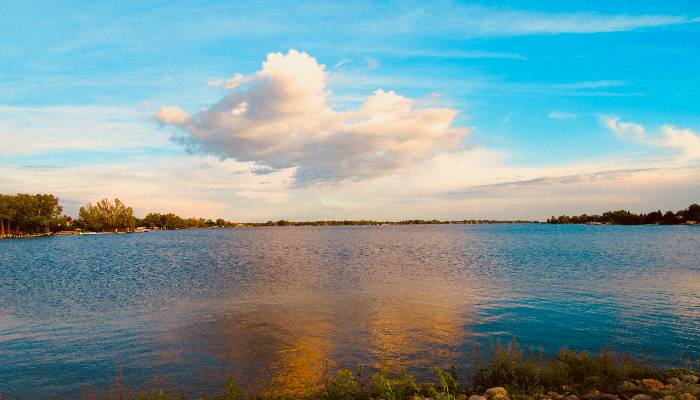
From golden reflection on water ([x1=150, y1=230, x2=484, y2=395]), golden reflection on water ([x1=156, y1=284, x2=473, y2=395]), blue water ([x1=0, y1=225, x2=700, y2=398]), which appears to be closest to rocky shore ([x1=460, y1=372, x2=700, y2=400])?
blue water ([x1=0, y1=225, x2=700, y2=398])

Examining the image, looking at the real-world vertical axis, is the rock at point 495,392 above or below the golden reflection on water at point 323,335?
above

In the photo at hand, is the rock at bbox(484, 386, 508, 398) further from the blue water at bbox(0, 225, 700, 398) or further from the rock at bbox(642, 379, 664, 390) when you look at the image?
the rock at bbox(642, 379, 664, 390)

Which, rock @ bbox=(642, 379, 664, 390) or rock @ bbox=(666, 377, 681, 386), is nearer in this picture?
rock @ bbox=(642, 379, 664, 390)

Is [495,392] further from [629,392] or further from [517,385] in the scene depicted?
[629,392]

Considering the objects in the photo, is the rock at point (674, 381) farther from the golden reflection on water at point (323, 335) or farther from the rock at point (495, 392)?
the golden reflection on water at point (323, 335)

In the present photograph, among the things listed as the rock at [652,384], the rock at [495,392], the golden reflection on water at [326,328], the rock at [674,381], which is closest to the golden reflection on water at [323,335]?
the golden reflection on water at [326,328]

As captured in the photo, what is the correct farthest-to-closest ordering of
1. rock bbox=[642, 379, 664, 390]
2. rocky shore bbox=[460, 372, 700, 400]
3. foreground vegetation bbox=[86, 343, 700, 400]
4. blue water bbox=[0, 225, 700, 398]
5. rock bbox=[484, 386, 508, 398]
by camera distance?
1. blue water bbox=[0, 225, 700, 398]
2. rock bbox=[642, 379, 664, 390]
3. rock bbox=[484, 386, 508, 398]
4. foreground vegetation bbox=[86, 343, 700, 400]
5. rocky shore bbox=[460, 372, 700, 400]

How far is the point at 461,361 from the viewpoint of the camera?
71.1 ft

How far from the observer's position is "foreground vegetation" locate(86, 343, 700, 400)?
1539 centimetres

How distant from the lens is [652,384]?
54.1ft

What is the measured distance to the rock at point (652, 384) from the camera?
16.3m

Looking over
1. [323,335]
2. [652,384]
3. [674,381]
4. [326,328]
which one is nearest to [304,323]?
[326,328]

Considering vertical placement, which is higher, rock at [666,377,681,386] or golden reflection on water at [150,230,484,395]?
rock at [666,377,681,386]

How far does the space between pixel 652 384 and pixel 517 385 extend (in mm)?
5063
